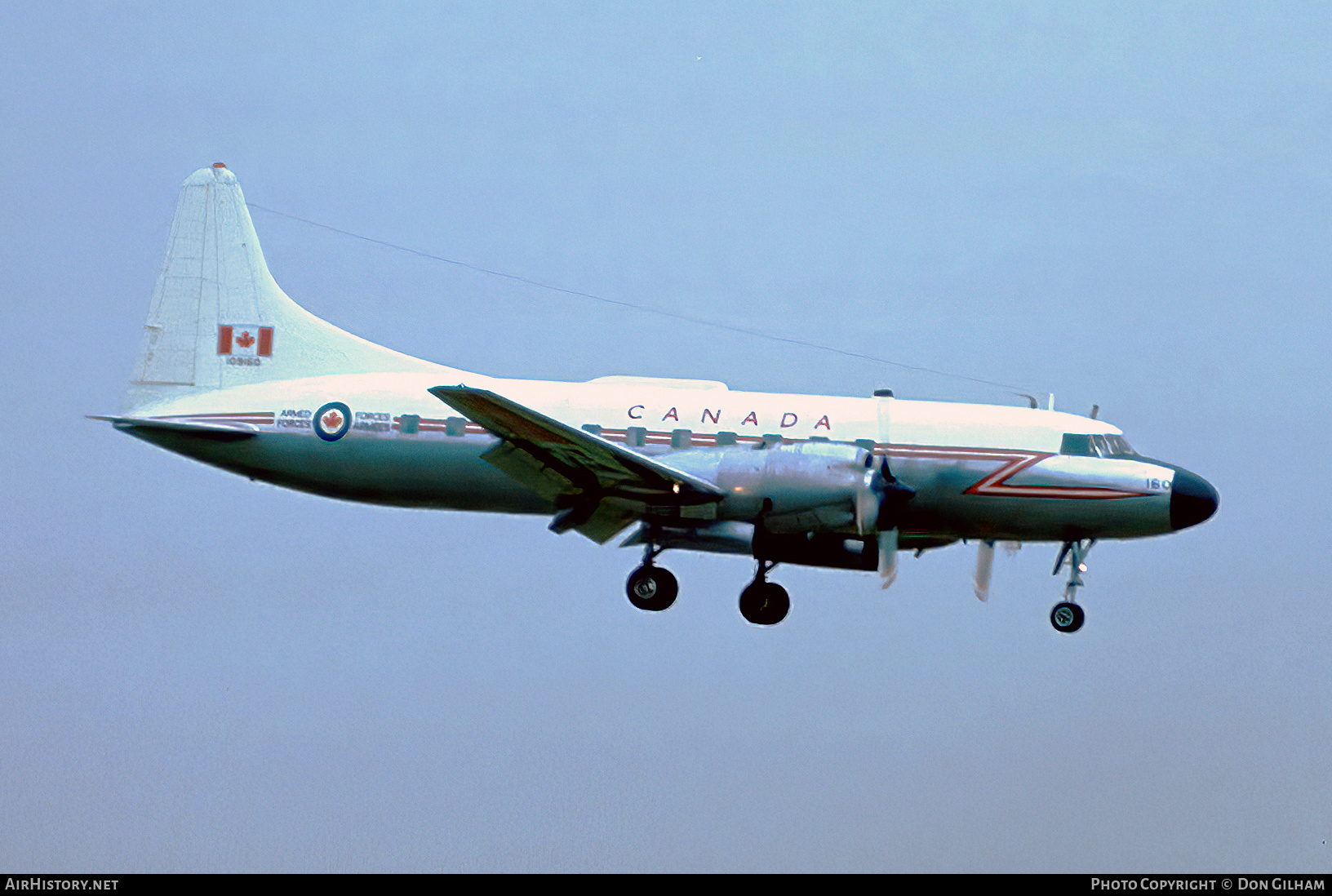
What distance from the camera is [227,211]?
26.1 m

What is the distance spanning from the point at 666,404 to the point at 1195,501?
8.15 m

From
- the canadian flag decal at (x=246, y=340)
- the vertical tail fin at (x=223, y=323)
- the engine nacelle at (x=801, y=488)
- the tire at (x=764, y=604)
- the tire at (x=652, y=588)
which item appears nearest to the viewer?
the engine nacelle at (x=801, y=488)

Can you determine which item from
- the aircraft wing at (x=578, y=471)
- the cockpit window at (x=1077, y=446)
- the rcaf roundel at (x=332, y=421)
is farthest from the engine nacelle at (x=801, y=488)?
the rcaf roundel at (x=332, y=421)

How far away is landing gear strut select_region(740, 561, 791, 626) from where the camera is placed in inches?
914

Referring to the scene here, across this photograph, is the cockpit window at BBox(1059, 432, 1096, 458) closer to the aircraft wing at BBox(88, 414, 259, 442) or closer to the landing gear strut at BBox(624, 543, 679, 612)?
the landing gear strut at BBox(624, 543, 679, 612)

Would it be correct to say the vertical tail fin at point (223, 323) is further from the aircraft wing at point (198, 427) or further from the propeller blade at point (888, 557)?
the propeller blade at point (888, 557)

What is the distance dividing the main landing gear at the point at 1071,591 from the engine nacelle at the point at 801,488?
16.1 feet

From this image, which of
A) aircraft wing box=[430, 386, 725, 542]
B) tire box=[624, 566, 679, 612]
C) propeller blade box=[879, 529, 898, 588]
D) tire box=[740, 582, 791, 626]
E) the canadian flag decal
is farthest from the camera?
the canadian flag decal

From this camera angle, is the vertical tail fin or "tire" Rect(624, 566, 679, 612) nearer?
"tire" Rect(624, 566, 679, 612)

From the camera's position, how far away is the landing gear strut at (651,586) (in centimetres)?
2281

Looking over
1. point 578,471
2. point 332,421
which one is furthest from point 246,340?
point 578,471

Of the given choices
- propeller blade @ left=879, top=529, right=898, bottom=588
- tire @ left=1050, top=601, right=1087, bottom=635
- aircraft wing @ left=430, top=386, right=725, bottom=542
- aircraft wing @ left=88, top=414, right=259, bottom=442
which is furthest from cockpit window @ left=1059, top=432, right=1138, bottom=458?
aircraft wing @ left=88, top=414, right=259, bottom=442

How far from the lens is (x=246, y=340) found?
2519cm

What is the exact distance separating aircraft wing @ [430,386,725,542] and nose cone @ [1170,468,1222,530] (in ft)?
24.0
